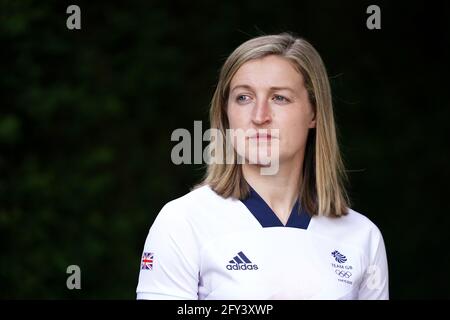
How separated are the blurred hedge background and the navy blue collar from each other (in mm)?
1805

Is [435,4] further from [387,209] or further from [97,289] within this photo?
[97,289]

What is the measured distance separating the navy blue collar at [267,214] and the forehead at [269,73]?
1.05 feet

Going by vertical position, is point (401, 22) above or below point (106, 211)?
above

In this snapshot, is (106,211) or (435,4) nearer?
(106,211)

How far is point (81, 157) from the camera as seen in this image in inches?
189

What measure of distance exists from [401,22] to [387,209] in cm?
138

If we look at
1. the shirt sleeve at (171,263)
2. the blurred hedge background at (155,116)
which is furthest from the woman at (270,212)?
the blurred hedge background at (155,116)

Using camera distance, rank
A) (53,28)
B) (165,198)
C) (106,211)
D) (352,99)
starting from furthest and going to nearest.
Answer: (352,99) → (165,198) → (106,211) → (53,28)

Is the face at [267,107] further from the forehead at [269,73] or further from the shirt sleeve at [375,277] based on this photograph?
the shirt sleeve at [375,277]

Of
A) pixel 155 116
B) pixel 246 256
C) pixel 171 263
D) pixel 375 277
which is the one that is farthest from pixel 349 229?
pixel 155 116

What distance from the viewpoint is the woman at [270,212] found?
222 centimetres

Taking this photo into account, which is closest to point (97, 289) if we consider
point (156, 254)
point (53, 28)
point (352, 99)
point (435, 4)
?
point (53, 28)

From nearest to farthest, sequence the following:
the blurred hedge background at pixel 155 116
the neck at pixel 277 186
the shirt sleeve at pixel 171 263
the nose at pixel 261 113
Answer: the shirt sleeve at pixel 171 263 → the nose at pixel 261 113 → the neck at pixel 277 186 → the blurred hedge background at pixel 155 116
